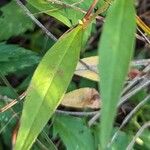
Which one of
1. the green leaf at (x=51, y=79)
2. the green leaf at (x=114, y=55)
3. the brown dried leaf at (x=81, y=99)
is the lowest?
the brown dried leaf at (x=81, y=99)

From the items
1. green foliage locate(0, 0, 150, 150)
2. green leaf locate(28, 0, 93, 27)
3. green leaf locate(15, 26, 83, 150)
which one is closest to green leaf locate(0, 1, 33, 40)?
green foliage locate(0, 0, 150, 150)

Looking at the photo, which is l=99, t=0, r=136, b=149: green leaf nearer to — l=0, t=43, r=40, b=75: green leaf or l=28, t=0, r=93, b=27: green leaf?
l=28, t=0, r=93, b=27: green leaf

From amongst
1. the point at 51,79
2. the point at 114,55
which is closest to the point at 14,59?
the point at 51,79

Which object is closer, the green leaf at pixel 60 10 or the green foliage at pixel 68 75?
the green foliage at pixel 68 75

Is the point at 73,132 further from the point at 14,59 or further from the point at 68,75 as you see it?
the point at 68,75

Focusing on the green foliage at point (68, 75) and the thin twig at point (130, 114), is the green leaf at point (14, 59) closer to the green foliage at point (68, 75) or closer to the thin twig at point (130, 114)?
the green foliage at point (68, 75)

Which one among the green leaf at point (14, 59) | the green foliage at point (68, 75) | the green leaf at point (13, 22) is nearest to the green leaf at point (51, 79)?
the green foliage at point (68, 75)

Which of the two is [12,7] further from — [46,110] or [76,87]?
[46,110]
